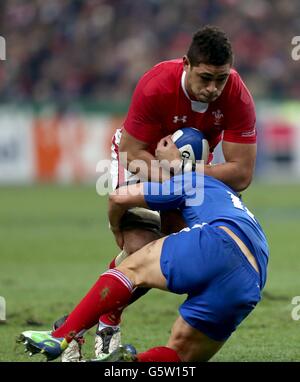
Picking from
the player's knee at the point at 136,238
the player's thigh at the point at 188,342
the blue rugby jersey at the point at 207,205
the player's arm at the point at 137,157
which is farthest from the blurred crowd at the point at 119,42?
the player's thigh at the point at 188,342

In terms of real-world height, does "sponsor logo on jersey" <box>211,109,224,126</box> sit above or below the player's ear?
below

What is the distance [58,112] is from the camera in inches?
845

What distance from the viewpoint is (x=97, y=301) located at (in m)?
5.44

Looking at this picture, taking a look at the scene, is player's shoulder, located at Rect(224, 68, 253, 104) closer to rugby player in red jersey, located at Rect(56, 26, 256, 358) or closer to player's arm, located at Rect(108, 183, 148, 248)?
rugby player in red jersey, located at Rect(56, 26, 256, 358)

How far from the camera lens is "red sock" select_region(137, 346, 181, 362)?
206 inches

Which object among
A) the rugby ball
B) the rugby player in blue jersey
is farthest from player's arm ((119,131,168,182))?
the rugby player in blue jersey

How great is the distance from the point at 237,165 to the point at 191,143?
37 centimetres

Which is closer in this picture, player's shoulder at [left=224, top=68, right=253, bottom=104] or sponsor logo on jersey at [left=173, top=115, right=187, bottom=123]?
player's shoulder at [left=224, top=68, right=253, bottom=104]

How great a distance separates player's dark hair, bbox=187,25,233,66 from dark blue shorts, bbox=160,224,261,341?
3.61 feet

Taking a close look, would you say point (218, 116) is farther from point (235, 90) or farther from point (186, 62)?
point (186, 62)

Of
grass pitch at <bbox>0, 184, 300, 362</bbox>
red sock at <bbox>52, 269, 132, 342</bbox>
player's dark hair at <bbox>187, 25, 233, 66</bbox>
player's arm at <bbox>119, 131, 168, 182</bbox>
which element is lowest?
grass pitch at <bbox>0, 184, 300, 362</bbox>
